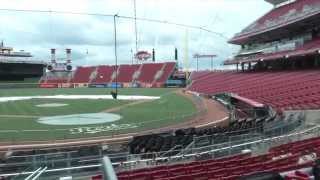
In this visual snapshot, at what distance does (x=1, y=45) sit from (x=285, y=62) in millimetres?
85188

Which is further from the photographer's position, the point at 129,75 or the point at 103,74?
the point at 103,74

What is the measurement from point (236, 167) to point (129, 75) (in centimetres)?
7535

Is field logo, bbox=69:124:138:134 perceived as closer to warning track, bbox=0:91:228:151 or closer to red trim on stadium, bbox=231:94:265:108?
warning track, bbox=0:91:228:151

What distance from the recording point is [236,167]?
36.7 ft

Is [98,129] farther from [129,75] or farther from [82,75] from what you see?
[82,75]

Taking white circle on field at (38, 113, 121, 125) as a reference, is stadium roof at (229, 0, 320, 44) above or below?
above

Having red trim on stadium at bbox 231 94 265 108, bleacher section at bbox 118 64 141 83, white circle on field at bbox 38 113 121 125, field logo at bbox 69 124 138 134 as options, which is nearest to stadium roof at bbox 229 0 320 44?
red trim on stadium at bbox 231 94 265 108

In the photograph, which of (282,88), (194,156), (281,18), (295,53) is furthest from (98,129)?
(281,18)

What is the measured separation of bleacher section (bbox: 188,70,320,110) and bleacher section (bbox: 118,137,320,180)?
39.9 ft

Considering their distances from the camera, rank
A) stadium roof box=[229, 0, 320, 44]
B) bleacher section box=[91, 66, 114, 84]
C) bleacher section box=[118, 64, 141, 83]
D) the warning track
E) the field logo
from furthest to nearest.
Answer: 1. bleacher section box=[91, 66, 114, 84]
2. bleacher section box=[118, 64, 141, 83]
3. stadium roof box=[229, 0, 320, 44]
4. the field logo
5. the warning track

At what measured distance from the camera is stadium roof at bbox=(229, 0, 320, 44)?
40.5 meters

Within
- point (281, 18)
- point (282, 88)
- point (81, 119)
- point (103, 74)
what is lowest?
point (81, 119)

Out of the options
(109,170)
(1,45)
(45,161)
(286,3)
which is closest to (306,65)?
(286,3)

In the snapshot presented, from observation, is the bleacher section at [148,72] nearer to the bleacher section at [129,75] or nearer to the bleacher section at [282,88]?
the bleacher section at [129,75]
